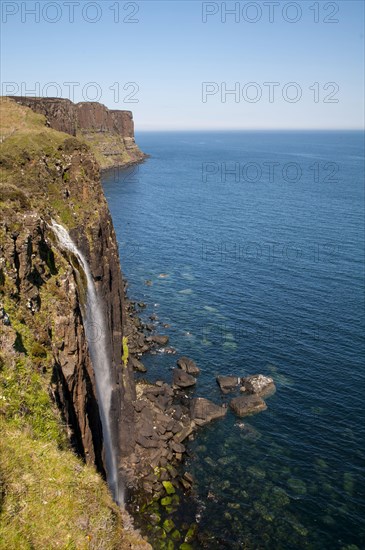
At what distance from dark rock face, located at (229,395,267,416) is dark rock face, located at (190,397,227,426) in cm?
148

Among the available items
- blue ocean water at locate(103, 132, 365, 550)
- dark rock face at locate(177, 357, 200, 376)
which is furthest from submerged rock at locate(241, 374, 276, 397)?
dark rock face at locate(177, 357, 200, 376)

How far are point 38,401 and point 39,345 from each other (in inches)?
144

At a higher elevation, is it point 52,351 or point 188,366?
point 52,351

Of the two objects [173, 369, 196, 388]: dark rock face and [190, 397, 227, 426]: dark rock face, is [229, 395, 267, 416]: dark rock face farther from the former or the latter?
[173, 369, 196, 388]: dark rock face

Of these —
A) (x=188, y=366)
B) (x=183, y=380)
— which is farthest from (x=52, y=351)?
(x=188, y=366)

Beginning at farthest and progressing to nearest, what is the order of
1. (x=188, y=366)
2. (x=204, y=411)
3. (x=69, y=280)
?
(x=188, y=366)
(x=204, y=411)
(x=69, y=280)

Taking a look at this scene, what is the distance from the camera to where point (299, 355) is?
6588cm

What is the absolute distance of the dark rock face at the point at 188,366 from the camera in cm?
6241

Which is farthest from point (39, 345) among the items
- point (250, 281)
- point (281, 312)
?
point (250, 281)

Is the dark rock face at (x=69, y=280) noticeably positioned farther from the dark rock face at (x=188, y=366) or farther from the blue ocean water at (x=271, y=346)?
the dark rock face at (x=188, y=366)

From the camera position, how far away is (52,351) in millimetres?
25047

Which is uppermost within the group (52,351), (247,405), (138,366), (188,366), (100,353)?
(52,351)

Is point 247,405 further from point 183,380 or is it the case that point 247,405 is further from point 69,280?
point 69,280

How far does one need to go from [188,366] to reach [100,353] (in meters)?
25.5
